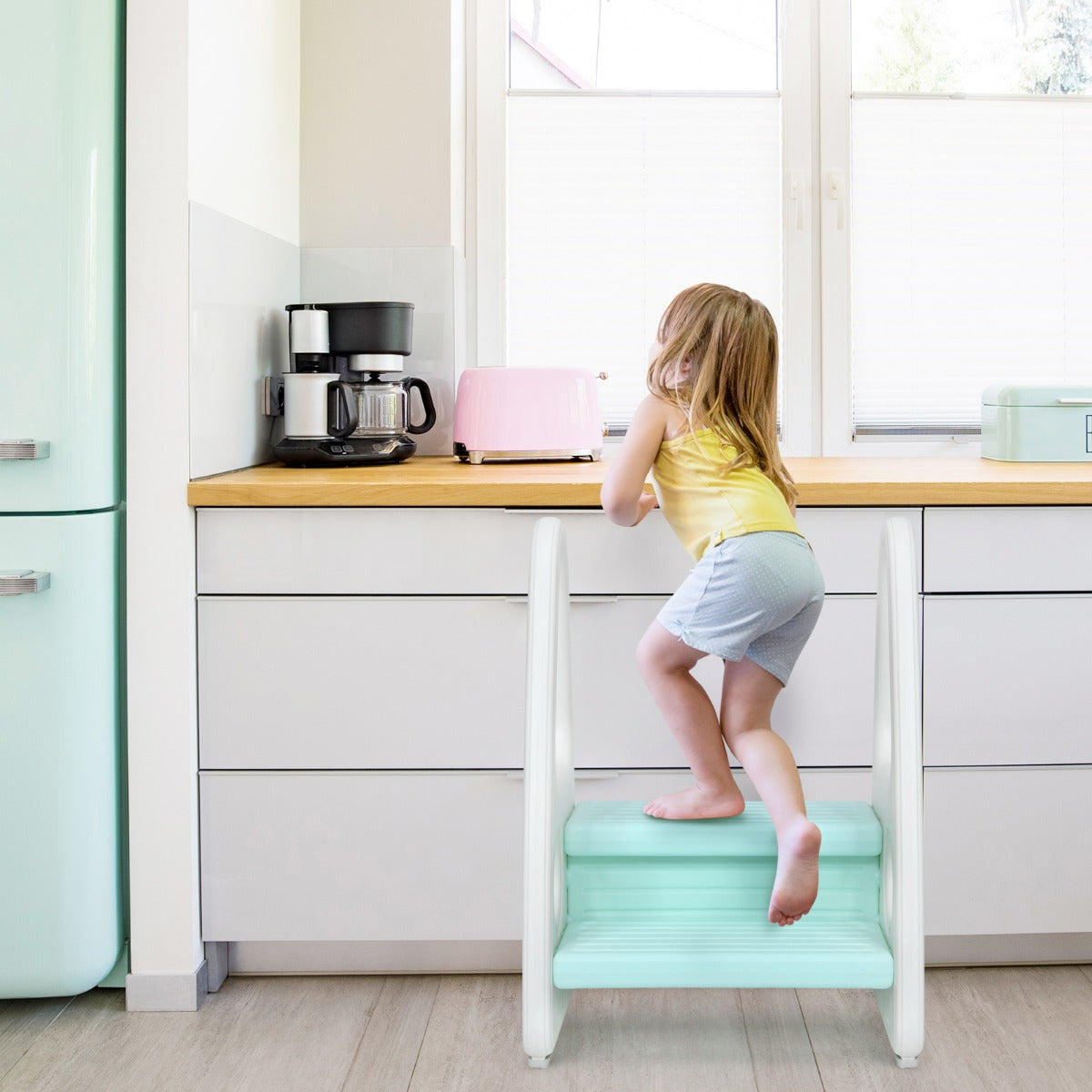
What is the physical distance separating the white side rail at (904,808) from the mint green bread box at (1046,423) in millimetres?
766

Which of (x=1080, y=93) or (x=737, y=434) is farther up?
(x=1080, y=93)

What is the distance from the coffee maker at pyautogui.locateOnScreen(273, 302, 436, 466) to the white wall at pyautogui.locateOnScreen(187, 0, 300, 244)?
219 millimetres

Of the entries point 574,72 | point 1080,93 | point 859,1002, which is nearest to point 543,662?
point 859,1002

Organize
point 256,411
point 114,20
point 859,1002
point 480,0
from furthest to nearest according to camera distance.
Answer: point 480,0 → point 256,411 → point 859,1002 → point 114,20

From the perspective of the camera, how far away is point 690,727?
1.64m

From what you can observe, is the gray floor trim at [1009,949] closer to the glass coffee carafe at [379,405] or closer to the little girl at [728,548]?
the little girl at [728,548]

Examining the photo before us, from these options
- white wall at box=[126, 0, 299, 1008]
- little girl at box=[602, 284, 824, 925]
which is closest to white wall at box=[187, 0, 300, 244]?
white wall at box=[126, 0, 299, 1008]

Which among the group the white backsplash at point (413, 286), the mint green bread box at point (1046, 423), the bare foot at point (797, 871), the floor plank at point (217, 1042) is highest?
the white backsplash at point (413, 286)

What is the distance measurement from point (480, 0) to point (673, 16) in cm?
42

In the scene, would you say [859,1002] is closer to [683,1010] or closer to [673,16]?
[683,1010]

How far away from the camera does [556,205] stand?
8.40ft

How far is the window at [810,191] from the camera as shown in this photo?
2.54 m

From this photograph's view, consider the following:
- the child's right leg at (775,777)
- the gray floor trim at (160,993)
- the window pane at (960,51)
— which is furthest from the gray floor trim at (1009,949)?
the window pane at (960,51)

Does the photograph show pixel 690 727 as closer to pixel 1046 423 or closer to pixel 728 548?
pixel 728 548
